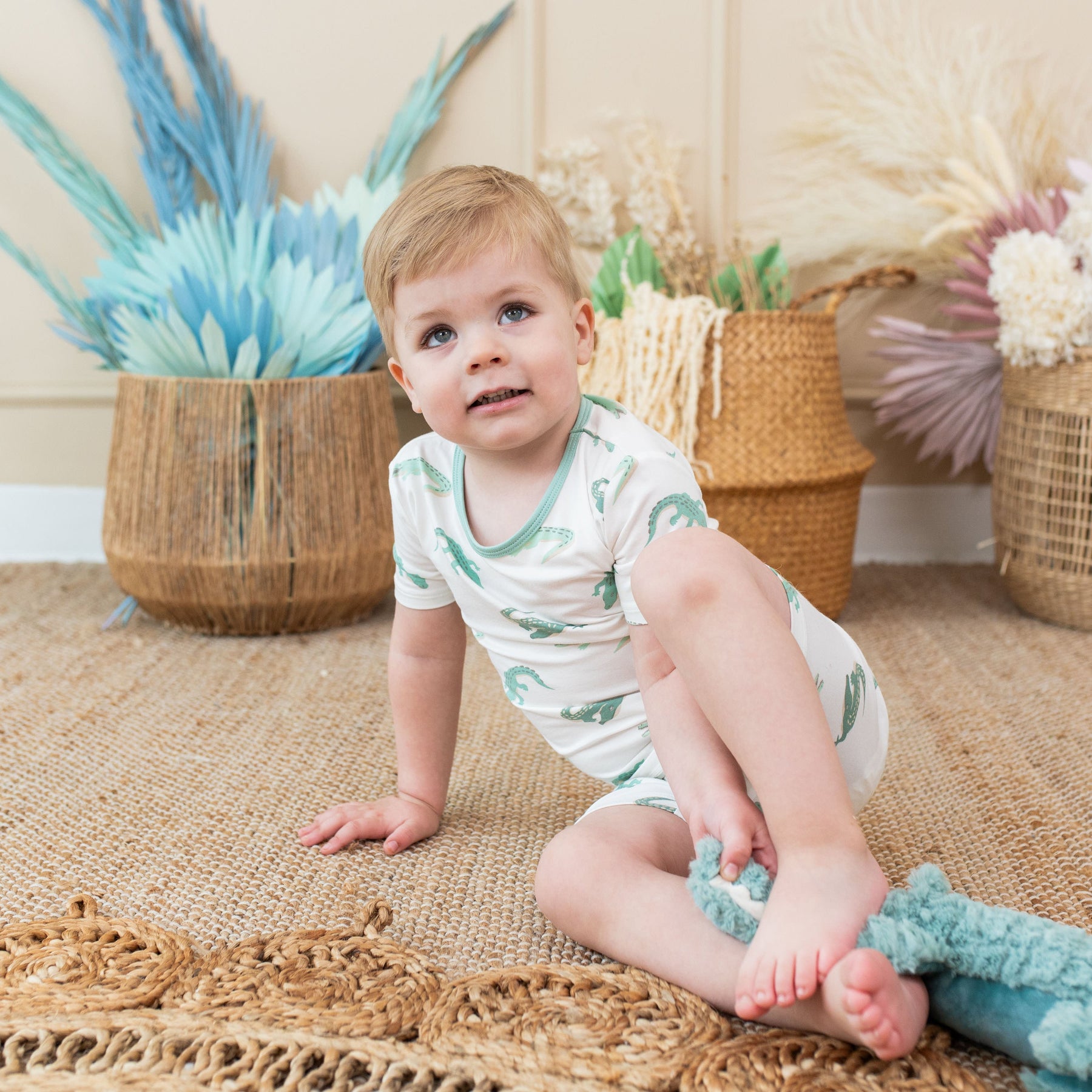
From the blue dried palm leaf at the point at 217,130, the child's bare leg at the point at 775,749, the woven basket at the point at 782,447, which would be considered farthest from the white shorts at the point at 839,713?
the blue dried palm leaf at the point at 217,130

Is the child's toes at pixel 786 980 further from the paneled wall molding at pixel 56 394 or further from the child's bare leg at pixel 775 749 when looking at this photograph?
the paneled wall molding at pixel 56 394

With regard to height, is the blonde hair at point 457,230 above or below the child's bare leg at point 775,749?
above

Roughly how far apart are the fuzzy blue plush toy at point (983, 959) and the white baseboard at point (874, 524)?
54.2 inches

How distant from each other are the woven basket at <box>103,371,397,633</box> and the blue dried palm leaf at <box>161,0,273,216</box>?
386mm

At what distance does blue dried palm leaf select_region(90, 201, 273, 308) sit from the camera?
58.4 inches

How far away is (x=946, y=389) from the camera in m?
1.71

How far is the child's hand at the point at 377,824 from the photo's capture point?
0.89 m

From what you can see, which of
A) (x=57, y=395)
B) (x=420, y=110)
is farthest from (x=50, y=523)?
(x=420, y=110)

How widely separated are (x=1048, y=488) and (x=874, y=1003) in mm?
1139

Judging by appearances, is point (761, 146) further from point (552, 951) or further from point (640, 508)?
point (552, 951)

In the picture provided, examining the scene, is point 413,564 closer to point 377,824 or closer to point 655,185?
point 377,824

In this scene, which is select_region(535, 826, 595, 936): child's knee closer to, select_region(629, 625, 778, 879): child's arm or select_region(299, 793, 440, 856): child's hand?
select_region(629, 625, 778, 879): child's arm

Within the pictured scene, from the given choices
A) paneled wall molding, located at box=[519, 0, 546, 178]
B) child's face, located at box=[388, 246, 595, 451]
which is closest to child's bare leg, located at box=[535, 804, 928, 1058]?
child's face, located at box=[388, 246, 595, 451]

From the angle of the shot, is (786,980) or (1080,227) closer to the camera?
(786,980)
